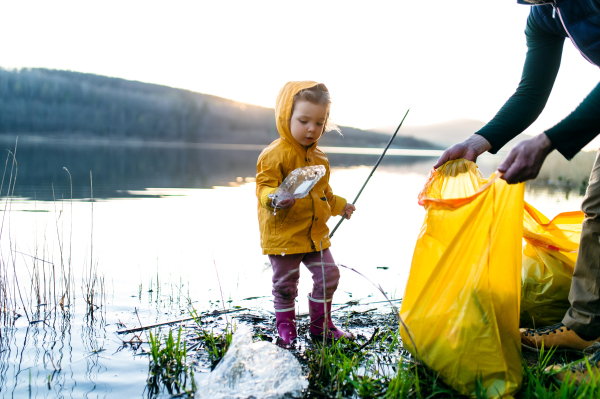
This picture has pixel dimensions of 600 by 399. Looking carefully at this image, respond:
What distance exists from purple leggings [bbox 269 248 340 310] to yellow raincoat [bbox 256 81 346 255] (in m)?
0.10

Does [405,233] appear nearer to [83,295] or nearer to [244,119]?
[83,295]

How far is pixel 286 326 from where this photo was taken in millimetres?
2467

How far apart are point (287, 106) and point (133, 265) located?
8.81ft

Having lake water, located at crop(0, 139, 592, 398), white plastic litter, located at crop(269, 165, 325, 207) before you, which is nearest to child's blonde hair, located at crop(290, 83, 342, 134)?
white plastic litter, located at crop(269, 165, 325, 207)

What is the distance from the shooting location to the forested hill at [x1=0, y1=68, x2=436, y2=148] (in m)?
57.8

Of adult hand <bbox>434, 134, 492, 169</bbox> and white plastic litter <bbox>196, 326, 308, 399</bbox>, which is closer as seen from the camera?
white plastic litter <bbox>196, 326, 308, 399</bbox>

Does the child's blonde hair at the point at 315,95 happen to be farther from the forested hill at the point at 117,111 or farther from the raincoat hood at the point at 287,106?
the forested hill at the point at 117,111

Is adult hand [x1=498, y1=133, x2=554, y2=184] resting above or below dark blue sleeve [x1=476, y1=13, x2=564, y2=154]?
below

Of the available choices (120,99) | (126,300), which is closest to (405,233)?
(126,300)

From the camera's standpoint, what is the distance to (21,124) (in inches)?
2205

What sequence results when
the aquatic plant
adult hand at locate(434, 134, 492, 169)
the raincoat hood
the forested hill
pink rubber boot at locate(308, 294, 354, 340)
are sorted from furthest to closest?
the forested hill, pink rubber boot at locate(308, 294, 354, 340), the raincoat hood, adult hand at locate(434, 134, 492, 169), the aquatic plant

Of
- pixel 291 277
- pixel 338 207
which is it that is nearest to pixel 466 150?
pixel 338 207

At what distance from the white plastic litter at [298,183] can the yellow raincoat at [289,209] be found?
0.10m

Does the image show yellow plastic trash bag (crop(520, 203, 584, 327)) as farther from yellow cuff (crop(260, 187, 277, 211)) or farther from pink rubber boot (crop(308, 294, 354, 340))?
yellow cuff (crop(260, 187, 277, 211))
